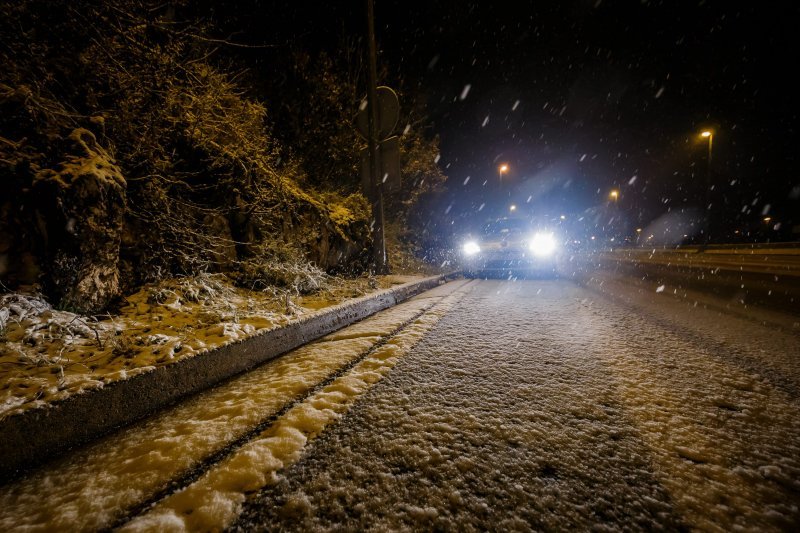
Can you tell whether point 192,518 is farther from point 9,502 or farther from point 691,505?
point 691,505

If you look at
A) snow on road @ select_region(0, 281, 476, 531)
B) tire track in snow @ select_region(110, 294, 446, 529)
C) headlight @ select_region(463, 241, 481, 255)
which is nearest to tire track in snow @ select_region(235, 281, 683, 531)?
tire track in snow @ select_region(110, 294, 446, 529)

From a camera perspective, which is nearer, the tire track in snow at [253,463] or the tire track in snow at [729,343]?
the tire track in snow at [253,463]

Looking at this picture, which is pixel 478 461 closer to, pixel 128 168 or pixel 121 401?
pixel 121 401

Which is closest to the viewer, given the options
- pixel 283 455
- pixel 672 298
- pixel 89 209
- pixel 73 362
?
pixel 283 455

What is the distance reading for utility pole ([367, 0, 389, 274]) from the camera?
555 cm

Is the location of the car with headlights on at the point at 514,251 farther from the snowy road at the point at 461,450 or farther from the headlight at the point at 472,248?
the snowy road at the point at 461,450

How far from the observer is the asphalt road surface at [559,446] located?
103 cm

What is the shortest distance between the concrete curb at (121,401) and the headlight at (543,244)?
7.99 m

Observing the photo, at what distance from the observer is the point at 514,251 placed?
9180 mm

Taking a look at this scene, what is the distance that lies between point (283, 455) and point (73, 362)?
158 centimetres

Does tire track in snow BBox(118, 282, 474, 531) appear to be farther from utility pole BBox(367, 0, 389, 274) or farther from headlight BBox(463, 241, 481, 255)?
headlight BBox(463, 241, 481, 255)

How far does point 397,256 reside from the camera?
9844 mm

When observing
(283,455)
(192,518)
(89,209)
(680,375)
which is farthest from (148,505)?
(680,375)

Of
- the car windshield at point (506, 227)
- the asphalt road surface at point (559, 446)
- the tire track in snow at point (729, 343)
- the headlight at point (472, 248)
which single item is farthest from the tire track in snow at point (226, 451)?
the car windshield at point (506, 227)
